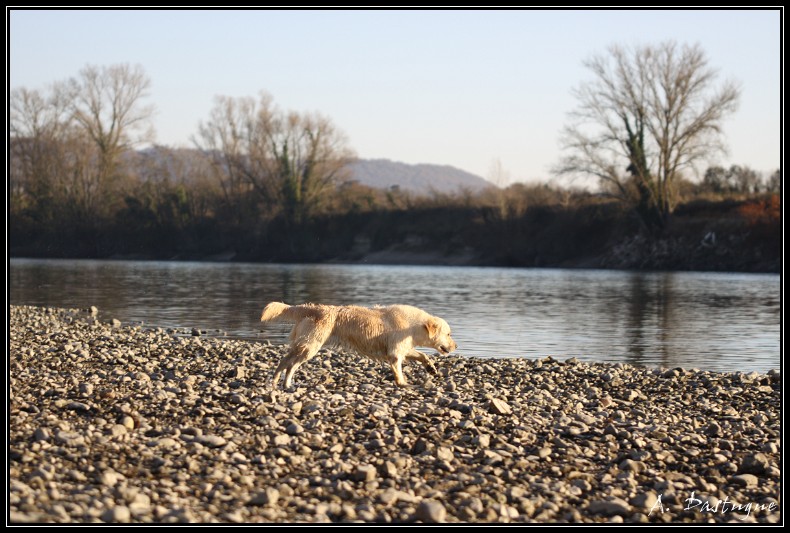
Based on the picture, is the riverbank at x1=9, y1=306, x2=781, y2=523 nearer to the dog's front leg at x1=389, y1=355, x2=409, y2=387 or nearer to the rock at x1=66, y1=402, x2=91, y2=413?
the rock at x1=66, y1=402, x2=91, y2=413

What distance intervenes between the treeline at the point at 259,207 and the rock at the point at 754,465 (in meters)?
56.7

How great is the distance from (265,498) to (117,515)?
3.37 feet

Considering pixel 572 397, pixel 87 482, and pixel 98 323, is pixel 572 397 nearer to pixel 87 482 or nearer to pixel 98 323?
pixel 87 482

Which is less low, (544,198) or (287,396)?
(544,198)

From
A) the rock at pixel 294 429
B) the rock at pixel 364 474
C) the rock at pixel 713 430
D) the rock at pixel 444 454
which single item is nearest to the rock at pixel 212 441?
the rock at pixel 294 429

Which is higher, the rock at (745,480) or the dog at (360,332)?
the dog at (360,332)

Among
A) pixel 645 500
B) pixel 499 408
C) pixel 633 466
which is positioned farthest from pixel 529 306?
pixel 645 500

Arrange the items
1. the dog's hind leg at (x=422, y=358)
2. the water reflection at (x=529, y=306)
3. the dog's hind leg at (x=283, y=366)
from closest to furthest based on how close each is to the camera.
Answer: the dog's hind leg at (x=283, y=366), the dog's hind leg at (x=422, y=358), the water reflection at (x=529, y=306)

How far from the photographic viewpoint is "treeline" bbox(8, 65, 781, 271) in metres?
66.9

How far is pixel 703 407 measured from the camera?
10750 millimetres

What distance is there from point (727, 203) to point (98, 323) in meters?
49.6

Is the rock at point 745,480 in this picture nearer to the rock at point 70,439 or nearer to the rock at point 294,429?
the rock at point 294,429

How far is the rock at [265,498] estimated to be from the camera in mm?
6242

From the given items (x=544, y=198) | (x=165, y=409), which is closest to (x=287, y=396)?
(x=165, y=409)
